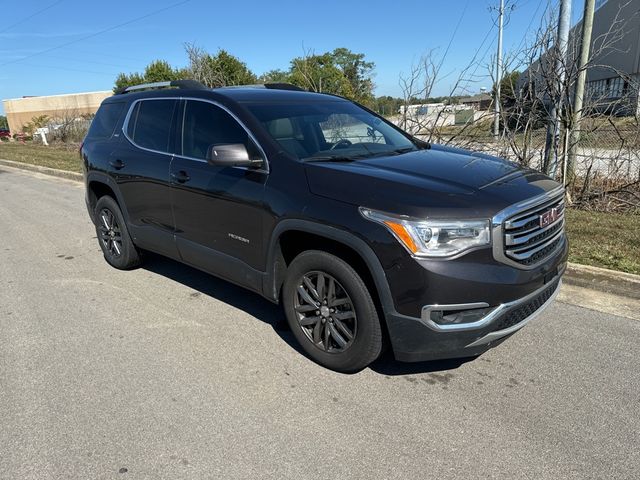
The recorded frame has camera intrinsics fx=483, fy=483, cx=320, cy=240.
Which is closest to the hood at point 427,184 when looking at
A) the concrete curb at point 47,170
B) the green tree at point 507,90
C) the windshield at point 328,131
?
the windshield at point 328,131

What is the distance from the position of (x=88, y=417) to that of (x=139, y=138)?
2913 mm

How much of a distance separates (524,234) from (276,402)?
73.5 inches

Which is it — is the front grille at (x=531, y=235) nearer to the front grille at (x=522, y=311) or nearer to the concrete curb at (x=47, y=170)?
the front grille at (x=522, y=311)

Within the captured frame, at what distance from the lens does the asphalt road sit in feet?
8.30

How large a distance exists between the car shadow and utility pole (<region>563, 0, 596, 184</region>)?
5288 mm

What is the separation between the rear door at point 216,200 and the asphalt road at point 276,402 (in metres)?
0.61

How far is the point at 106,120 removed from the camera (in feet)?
18.2

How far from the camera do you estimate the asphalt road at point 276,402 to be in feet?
8.30

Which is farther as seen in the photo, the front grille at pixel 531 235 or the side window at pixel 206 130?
the side window at pixel 206 130

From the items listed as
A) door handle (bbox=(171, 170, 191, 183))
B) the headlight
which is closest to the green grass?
the headlight

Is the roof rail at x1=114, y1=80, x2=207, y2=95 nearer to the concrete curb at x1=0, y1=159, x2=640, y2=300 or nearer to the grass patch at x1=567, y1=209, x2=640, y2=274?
the concrete curb at x1=0, y1=159, x2=640, y2=300

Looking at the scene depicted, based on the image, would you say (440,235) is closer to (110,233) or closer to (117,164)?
(117,164)

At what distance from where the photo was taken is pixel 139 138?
490 centimetres

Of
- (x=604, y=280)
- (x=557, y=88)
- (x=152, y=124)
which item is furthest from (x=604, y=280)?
(x=152, y=124)
